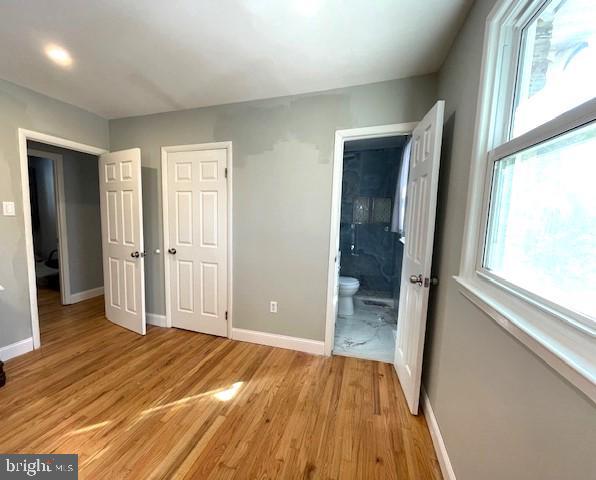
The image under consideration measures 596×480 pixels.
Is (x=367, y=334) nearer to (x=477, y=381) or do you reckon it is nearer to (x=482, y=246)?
(x=477, y=381)

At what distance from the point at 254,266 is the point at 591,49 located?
2.31m

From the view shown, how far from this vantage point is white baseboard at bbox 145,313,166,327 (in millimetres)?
2836

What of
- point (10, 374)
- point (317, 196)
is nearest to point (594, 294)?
point (317, 196)

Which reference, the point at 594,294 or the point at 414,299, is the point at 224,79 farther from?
the point at 594,294

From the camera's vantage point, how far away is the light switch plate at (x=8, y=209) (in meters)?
2.09

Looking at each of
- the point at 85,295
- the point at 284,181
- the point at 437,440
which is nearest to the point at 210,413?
the point at 437,440

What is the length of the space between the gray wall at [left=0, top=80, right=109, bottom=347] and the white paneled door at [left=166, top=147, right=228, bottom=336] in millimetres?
1088

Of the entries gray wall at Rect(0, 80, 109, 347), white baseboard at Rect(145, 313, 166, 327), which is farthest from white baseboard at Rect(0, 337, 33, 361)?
white baseboard at Rect(145, 313, 166, 327)

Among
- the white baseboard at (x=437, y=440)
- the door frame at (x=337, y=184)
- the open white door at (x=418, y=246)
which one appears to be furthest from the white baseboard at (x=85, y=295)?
the white baseboard at (x=437, y=440)

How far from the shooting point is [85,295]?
3596mm

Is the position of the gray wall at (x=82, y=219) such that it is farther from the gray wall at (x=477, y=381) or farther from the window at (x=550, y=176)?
the window at (x=550, y=176)

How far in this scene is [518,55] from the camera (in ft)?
3.32

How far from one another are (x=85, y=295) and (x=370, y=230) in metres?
4.46
